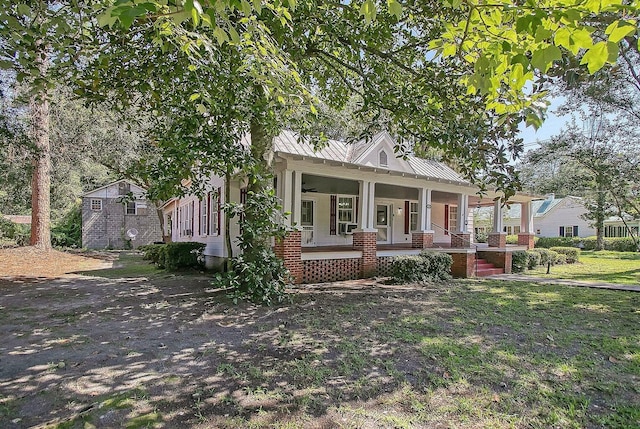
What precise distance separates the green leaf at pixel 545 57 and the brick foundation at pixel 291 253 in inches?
302

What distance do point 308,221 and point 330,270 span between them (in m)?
3.95

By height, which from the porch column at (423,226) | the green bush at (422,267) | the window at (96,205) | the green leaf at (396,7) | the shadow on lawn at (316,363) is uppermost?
the green leaf at (396,7)

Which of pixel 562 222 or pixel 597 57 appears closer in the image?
pixel 597 57

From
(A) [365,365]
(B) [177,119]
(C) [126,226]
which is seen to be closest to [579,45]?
(A) [365,365]

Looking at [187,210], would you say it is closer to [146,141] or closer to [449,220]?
[146,141]

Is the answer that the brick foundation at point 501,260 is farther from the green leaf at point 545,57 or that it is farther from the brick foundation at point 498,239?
the green leaf at point 545,57

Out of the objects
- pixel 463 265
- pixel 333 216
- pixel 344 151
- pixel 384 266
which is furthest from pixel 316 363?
pixel 333 216

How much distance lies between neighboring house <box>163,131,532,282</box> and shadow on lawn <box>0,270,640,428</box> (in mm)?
3247

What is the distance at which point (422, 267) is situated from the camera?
34.6ft

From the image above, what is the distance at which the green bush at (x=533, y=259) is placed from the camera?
1499cm

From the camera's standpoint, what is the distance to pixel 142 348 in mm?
4684

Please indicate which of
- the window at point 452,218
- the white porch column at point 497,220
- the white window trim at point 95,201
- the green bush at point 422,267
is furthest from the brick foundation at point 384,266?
the white window trim at point 95,201

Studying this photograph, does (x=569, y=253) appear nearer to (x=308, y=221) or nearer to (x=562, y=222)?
(x=308, y=221)

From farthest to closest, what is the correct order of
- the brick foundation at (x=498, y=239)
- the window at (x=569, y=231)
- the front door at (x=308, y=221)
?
the window at (x=569, y=231)
the brick foundation at (x=498, y=239)
the front door at (x=308, y=221)
